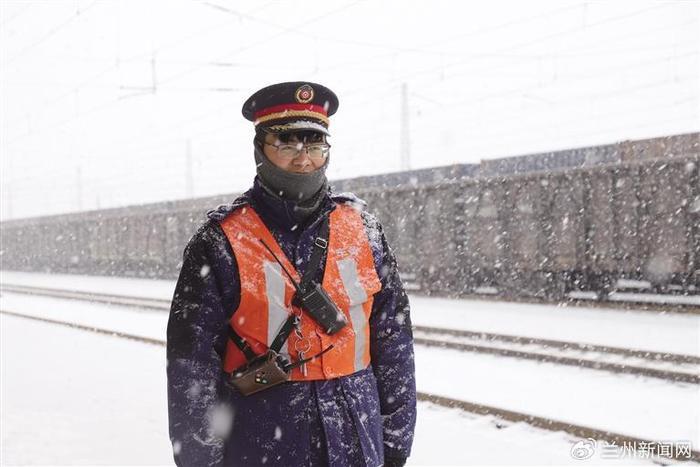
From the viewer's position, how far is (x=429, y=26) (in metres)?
17.1

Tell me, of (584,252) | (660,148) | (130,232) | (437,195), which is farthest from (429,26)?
(130,232)

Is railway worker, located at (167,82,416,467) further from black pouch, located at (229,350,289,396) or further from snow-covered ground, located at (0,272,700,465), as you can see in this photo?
snow-covered ground, located at (0,272,700,465)

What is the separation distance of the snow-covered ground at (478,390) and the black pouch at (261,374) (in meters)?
3.01

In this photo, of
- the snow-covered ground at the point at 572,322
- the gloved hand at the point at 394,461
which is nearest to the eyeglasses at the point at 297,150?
the gloved hand at the point at 394,461

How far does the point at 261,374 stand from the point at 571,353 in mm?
6567

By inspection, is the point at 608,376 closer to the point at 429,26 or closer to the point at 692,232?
the point at 692,232

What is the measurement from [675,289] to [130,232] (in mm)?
20802

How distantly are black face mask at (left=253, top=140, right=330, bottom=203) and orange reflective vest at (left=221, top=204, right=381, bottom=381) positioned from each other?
11 centimetres

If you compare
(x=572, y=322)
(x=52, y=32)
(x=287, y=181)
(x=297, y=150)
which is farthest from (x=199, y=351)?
(x=52, y=32)

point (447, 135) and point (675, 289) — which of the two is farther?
point (447, 135)

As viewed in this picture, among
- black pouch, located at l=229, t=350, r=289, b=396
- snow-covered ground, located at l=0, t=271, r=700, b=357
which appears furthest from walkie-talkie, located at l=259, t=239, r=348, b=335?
snow-covered ground, located at l=0, t=271, r=700, b=357

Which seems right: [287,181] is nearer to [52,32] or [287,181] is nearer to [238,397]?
[238,397]

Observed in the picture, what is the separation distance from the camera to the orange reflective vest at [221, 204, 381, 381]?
176cm

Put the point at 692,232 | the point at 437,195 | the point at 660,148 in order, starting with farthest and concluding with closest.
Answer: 1. the point at 437,195
2. the point at 660,148
3. the point at 692,232
